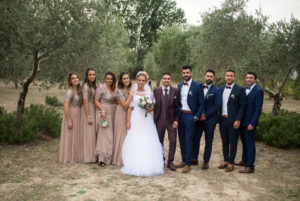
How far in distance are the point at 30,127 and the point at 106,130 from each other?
3387 millimetres

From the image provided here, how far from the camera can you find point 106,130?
6.91 m

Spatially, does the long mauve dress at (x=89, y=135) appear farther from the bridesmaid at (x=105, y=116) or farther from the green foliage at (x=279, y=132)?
the green foliage at (x=279, y=132)

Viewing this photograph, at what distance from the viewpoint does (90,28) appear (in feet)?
28.7

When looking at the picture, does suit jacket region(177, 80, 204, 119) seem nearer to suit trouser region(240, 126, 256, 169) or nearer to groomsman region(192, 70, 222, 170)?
groomsman region(192, 70, 222, 170)

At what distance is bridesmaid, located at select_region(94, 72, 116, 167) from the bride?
58 cm

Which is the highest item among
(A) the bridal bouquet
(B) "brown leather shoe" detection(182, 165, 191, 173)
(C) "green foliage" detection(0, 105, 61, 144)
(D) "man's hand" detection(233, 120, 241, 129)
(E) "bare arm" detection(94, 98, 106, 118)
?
(A) the bridal bouquet

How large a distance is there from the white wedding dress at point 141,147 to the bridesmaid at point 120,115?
12.4 inches

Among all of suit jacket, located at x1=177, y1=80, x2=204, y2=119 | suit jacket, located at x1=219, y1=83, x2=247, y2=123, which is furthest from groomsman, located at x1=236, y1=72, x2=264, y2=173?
suit jacket, located at x1=177, y1=80, x2=204, y2=119

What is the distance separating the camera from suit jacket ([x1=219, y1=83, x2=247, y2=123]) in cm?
634

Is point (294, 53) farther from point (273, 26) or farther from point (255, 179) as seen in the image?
point (255, 179)

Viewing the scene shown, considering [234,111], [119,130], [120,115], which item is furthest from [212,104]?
[119,130]

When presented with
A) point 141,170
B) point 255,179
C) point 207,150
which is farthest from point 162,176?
point 255,179

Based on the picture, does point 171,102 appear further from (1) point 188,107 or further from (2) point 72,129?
(2) point 72,129

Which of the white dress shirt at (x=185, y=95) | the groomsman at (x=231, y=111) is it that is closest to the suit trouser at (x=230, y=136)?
the groomsman at (x=231, y=111)
